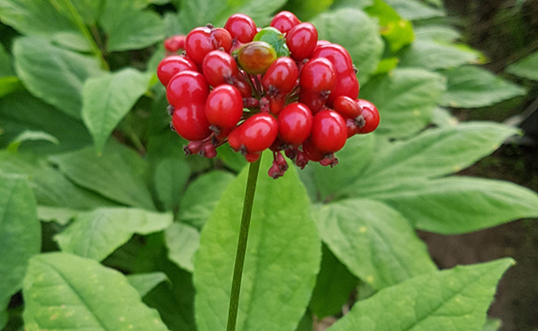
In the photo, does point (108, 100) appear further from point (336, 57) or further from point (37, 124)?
point (336, 57)

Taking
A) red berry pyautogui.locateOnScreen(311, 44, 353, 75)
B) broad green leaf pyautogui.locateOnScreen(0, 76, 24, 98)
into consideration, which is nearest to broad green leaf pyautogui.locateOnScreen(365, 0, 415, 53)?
red berry pyautogui.locateOnScreen(311, 44, 353, 75)

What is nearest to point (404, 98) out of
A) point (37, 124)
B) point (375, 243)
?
point (375, 243)

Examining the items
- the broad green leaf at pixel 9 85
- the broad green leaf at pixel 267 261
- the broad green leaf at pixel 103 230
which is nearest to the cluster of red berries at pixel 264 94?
the broad green leaf at pixel 267 261

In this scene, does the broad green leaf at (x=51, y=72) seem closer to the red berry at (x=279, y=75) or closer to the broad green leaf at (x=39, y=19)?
the broad green leaf at (x=39, y=19)

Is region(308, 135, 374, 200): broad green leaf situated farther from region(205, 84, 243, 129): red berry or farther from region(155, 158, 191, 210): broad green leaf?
Result: region(205, 84, 243, 129): red berry

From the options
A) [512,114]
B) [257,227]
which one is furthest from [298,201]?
[512,114]
